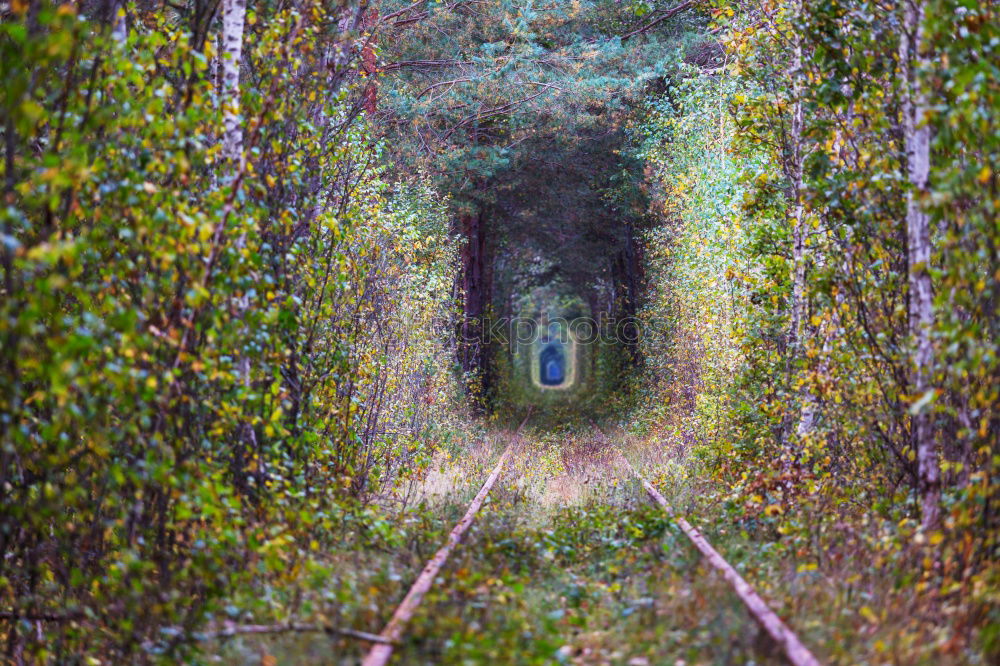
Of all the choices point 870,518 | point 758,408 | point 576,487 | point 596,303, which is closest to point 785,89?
point 758,408

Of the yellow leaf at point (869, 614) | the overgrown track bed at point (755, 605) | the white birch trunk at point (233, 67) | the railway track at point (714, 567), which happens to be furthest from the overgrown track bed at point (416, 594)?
the white birch trunk at point (233, 67)

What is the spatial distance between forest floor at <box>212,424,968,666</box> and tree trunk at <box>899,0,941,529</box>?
86 cm

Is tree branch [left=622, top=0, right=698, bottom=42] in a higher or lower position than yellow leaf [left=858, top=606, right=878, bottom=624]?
higher

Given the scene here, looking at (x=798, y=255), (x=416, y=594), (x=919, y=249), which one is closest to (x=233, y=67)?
(x=416, y=594)

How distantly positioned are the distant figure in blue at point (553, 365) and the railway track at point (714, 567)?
97.2m

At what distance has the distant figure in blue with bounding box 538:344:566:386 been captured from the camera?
108 meters

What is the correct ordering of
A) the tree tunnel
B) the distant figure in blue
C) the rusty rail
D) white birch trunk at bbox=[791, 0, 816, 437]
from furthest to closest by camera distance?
the distant figure in blue → the tree tunnel → white birch trunk at bbox=[791, 0, 816, 437] → the rusty rail

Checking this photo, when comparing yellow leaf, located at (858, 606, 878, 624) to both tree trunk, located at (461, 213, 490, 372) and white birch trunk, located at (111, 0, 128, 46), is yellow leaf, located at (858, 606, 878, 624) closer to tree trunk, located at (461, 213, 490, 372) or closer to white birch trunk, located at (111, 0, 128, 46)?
white birch trunk, located at (111, 0, 128, 46)

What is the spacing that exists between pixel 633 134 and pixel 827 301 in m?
16.7

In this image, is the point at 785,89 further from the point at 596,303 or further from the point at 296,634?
the point at 596,303

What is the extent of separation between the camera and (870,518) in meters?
7.56

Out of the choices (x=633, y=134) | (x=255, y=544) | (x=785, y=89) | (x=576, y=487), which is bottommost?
(x=576, y=487)

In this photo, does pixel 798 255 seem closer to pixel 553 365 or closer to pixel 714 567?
pixel 714 567

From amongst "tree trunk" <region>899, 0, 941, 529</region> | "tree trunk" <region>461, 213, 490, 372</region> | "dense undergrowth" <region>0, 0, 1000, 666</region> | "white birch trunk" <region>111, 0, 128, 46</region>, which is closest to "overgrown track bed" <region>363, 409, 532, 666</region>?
"dense undergrowth" <region>0, 0, 1000, 666</region>
